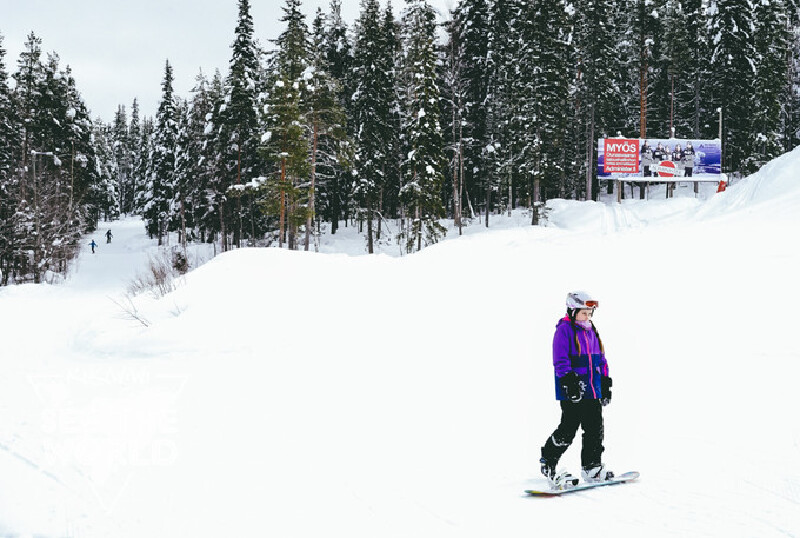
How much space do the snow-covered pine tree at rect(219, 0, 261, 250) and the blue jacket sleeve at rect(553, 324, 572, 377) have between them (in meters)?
36.9

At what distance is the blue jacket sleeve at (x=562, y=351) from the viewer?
5.32m

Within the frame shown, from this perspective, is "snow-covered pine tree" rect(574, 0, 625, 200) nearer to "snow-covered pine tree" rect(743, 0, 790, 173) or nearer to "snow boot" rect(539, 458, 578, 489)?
"snow-covered pine tree" rect(743, 0, 790, 173)

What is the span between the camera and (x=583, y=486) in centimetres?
556

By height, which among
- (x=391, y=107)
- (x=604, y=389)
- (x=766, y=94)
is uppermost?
(x=766, y=94)

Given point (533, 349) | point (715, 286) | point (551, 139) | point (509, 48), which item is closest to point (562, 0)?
point (509, 48)

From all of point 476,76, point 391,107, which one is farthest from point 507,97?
point 391,107

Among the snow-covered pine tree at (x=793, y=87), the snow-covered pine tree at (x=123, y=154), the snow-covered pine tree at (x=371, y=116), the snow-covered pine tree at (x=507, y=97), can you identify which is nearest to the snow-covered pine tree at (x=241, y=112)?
the snow-covered pine tree at (x=371, y=116)

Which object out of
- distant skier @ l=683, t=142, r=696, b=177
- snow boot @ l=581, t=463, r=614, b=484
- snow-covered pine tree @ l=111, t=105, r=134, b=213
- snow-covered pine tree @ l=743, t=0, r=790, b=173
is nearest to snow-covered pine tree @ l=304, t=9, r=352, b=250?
distant skier @ l=683, t=142, r=696, b=177

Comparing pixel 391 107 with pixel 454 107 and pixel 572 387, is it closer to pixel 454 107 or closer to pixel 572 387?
pixel 454 107

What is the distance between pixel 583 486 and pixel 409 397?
12.9 ft

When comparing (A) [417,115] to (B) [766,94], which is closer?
(A) [417,115]

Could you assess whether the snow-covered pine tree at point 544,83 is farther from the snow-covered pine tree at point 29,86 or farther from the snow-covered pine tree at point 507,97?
the snow-covered pine tree at point 29,86

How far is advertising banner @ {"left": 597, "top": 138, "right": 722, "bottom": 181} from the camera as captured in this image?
39.4 meters

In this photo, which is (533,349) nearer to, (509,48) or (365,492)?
(365,492)
